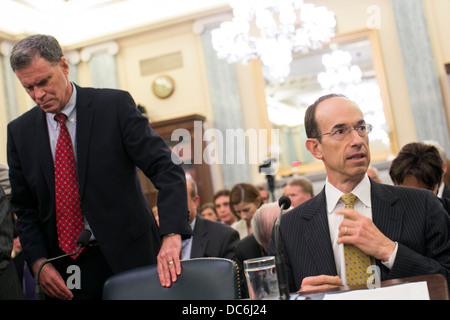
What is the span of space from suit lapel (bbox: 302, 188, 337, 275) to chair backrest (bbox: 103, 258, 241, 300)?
36 centimetres

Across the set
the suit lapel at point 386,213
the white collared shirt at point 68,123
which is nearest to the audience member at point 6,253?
the white collared shirt at point 68,123

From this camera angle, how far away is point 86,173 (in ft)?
6.66

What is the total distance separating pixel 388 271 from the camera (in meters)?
1.65

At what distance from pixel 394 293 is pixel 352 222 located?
433 millimetres

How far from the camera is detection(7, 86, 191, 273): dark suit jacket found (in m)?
2.00

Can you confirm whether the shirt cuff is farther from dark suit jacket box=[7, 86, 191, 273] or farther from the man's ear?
dark suit jacket box=[7, 86, 191, 273]

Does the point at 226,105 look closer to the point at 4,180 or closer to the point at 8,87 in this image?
the point at 8,87

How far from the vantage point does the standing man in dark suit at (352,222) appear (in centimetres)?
160

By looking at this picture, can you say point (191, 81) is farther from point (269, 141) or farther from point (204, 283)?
point (204, 283)

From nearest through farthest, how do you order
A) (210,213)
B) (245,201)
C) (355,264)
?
(355,264), (245,201), (210,213)

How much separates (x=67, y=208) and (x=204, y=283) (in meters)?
0.74

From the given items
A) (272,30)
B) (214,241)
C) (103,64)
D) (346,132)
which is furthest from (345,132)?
(103,64)

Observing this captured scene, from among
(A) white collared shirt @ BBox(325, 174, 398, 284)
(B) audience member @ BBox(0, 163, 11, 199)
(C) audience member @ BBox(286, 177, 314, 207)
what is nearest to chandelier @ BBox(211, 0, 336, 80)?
(C) audience member @ BBox(286, 177, 314, 207)
